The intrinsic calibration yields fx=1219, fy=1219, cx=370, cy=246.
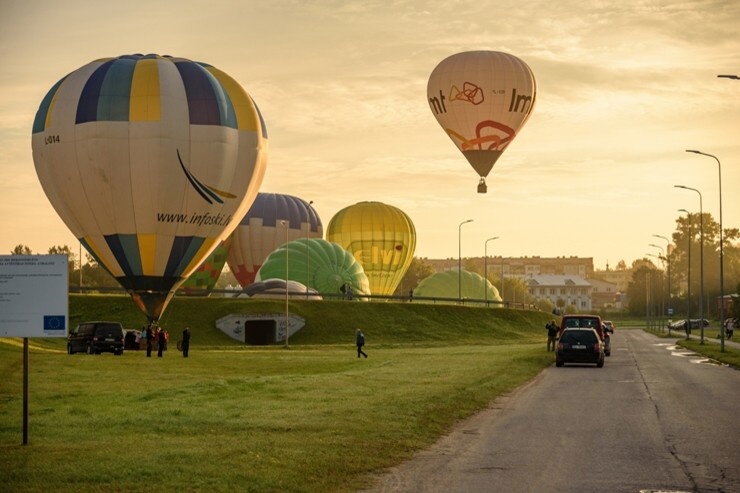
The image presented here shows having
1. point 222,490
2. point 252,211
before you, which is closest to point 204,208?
point 222,490

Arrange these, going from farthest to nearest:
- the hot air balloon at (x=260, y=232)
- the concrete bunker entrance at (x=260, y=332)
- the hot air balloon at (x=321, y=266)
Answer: the hot air balloon at (x=260, y=232) → the hot air balloon at (x=321, y=266) → the concrete bunker entrance at (x=260, y=332)

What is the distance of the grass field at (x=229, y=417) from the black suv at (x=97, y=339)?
13.9ft

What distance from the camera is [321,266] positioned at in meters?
116

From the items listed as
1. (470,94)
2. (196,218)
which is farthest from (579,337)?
(470,94)

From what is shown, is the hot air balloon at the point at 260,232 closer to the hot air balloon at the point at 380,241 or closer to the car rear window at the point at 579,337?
the hot air balloon at the point at 380,241

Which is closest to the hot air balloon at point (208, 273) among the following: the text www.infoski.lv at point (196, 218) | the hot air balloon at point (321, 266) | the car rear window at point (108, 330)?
the hot air balloon at point (321, 266)

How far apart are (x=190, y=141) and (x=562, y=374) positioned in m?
24.4

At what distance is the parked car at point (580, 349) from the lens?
5144 cm

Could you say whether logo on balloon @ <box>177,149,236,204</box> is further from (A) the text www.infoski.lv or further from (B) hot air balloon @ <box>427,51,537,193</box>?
(B) hot air balloon @ <box>427,51,537,193</box>

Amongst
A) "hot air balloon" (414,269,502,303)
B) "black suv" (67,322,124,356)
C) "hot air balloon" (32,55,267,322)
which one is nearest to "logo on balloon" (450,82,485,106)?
"hot air balloon" (32,55,267,322)

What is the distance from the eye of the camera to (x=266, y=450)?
20203mm

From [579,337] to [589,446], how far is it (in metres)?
31.1

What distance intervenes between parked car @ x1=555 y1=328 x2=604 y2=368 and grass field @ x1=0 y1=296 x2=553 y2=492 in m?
2.06

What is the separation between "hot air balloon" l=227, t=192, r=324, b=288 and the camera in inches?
4850
